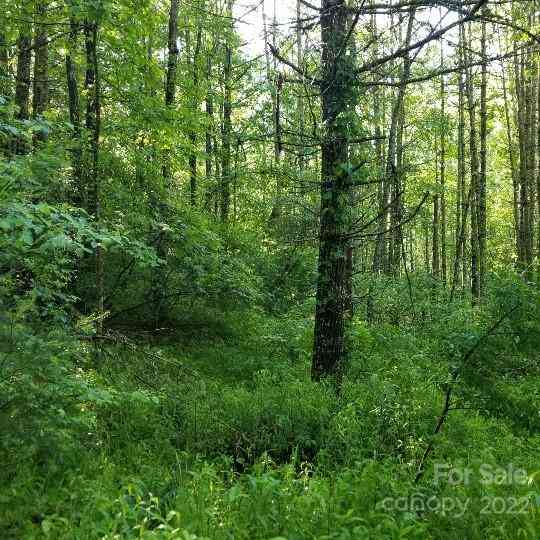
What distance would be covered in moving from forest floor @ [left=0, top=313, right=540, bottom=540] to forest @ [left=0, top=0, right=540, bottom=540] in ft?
0.10

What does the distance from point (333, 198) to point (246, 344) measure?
5.29 m

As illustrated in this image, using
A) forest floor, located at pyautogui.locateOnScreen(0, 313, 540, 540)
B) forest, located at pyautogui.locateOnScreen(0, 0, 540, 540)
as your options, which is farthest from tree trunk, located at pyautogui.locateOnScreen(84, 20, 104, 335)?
forest floor, located at pyautogui.locateOnScreen(0, 313, 540, 540)

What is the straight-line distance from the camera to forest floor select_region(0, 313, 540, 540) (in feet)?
11.0

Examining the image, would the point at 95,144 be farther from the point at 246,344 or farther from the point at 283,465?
the point at 246,344

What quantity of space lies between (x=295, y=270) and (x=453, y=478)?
987 cm

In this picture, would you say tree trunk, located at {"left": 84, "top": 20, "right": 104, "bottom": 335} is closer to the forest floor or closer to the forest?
the forest

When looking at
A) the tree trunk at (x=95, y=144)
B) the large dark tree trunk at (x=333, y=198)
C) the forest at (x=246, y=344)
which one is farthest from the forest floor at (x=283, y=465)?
the tree trunk at (x=95, y=144)

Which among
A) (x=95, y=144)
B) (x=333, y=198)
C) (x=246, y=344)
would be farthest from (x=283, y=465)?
(x=246, y=344)

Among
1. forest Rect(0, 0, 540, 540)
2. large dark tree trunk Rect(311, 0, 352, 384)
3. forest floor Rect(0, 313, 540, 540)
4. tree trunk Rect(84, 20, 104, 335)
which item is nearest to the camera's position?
forest floor Rect(0, 313, 540, 540)

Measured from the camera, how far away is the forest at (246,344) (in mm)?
3549

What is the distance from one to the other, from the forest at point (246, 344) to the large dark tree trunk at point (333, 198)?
0.03 meters

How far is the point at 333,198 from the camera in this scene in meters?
5.81

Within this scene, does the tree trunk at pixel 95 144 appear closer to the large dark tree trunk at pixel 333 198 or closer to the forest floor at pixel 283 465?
the forest floor at pixel 283 465

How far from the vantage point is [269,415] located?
567 centimetres
